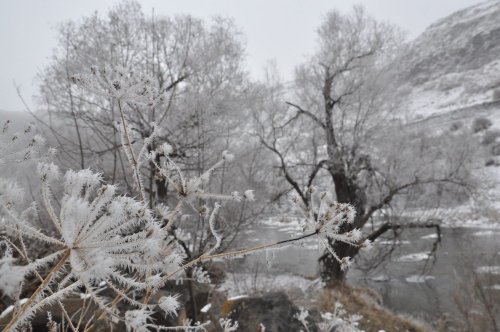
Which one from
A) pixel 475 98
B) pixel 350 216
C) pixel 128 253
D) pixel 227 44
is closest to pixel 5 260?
pixel 128 253

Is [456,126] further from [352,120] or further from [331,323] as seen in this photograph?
[331,323]

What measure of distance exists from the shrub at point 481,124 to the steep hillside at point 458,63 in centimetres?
Answer: 1700

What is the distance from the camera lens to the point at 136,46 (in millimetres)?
9055

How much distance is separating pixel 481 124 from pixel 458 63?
207 feet

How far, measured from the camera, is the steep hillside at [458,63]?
82.3 meters

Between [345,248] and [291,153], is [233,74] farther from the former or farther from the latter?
[345,248]

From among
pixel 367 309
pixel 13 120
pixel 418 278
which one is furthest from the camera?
pixel 418 278

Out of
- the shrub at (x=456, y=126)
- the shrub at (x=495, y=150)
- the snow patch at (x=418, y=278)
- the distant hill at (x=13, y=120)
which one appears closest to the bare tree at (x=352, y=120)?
the snow patch at (x=418, y=278)

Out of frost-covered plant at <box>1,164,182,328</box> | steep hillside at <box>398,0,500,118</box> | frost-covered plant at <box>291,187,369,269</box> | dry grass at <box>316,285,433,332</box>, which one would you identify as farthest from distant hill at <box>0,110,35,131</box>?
steep hillside at <box>398,0,500,118</box>

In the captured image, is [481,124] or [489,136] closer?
[489,136]

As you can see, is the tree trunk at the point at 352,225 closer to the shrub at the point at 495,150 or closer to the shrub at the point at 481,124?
the shrub at the point at 495,150

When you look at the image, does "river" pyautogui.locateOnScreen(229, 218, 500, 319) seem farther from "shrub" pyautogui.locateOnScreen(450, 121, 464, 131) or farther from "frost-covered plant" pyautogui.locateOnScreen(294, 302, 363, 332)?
"shrub" pyautogui.locateOnScreen(450, 121, 464, 131)

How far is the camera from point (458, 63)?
355ft

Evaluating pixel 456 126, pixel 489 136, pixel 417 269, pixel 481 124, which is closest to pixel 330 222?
pixel 417 269
